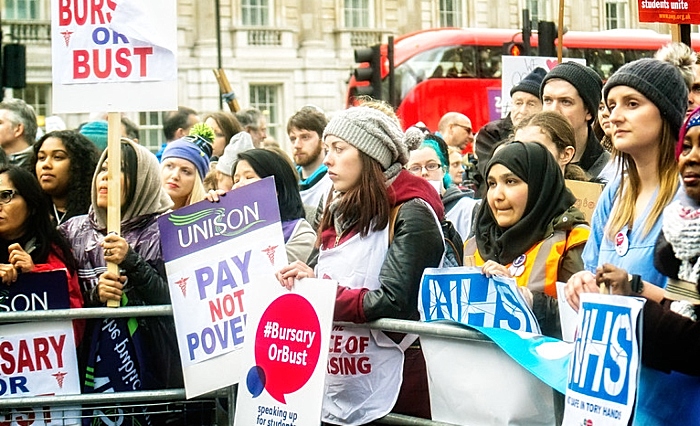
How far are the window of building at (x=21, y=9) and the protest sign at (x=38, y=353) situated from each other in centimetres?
3561

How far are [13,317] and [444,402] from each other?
1.92m

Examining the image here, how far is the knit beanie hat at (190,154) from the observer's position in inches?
281

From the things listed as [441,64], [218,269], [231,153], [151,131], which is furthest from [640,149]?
[151,131]

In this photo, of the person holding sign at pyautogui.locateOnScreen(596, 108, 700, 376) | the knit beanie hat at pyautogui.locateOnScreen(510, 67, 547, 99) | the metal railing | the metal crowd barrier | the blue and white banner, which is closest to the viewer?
the person holding sign at pyautogui.locateOnScreen(596, 108, 700, 376)

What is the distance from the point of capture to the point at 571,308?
14.5ft

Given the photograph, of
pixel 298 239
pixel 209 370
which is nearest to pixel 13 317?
pixel 209 370

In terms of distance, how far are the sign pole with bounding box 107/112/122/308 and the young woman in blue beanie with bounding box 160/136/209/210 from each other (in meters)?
1.09

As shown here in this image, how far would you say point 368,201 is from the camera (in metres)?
5.34

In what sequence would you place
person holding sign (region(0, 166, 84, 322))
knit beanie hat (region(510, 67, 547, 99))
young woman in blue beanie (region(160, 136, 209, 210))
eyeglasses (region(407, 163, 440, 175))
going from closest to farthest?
1. person holding sign (region(0, 166, 84, 322))
2. young woman in blue beanie (region(160, 136, 209, 210))
3. knit beanie hat (region(510, 67, 547, 99))
4. eyeglasses (region(407, 163, 440, 175))

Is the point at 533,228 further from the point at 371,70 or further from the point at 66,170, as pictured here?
the point at 371,70

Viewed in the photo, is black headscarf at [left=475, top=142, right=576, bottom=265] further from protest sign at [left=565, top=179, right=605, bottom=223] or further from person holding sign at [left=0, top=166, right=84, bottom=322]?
person holding sign at [left=0, top=166, right=84, bottom=322]

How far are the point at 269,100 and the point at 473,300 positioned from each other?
3785 centimetres

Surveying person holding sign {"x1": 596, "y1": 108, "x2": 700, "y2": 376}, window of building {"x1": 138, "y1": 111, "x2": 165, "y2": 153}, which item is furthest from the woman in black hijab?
window of building {"x1": 138, "y1": 111, "x2": 165, "y2": 153}

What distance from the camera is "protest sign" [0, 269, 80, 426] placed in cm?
575
